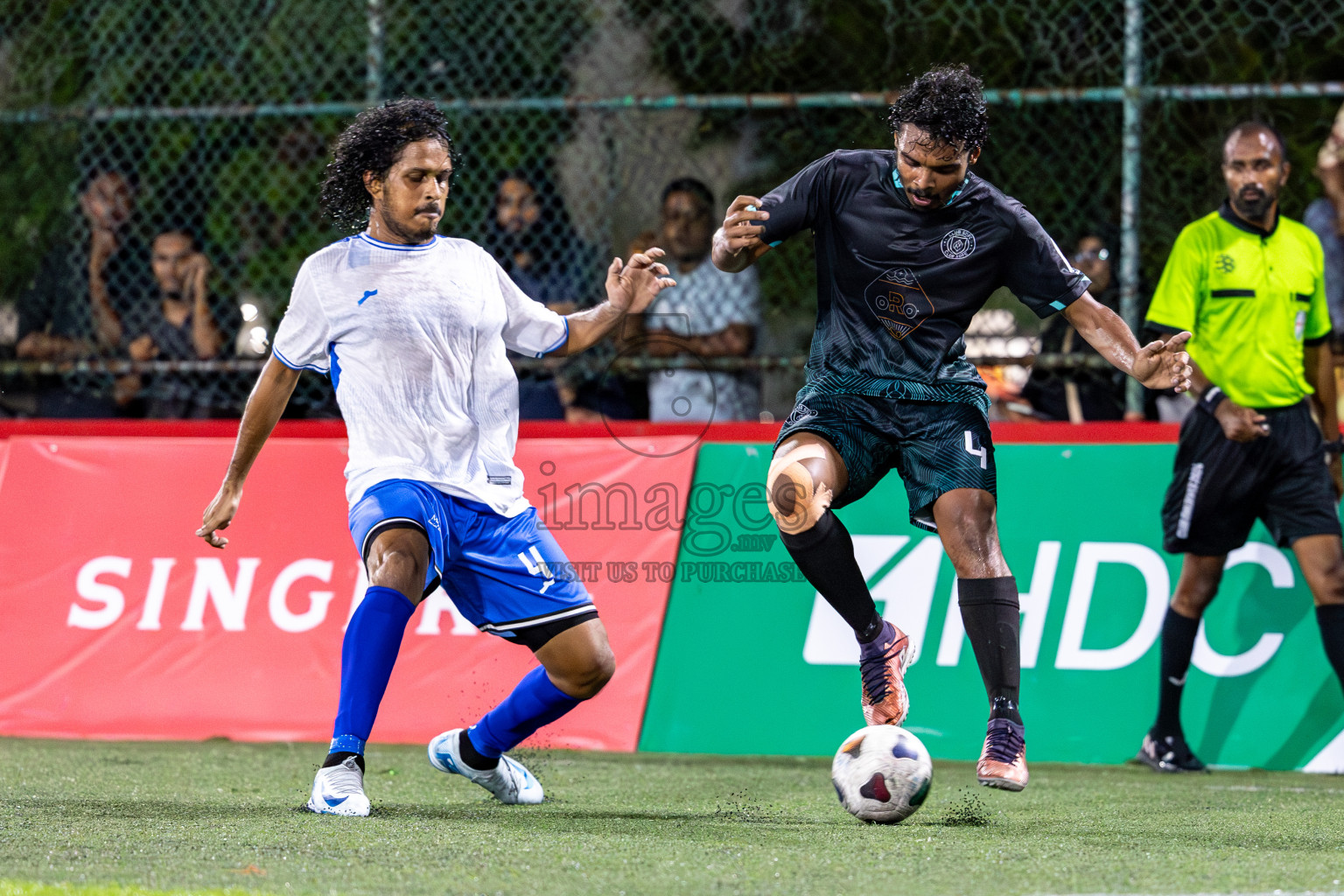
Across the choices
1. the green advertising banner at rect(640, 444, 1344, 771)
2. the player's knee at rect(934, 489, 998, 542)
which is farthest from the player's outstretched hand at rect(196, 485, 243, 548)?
the green advertising banner at rect(640, 444, 1344, 771)

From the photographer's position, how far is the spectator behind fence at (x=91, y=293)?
26.1 feet

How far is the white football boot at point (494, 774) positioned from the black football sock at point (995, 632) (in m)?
1.51

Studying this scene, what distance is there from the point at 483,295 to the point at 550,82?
11.3 feet

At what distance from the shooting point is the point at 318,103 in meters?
7.95

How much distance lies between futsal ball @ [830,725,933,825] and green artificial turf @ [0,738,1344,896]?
0.07 meters

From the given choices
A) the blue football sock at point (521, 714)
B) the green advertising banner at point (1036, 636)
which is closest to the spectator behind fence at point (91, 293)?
the green advertising banner at point (1036, 636)

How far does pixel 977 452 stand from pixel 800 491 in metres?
0.55

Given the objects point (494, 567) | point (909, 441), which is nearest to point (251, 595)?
point (494, 567)

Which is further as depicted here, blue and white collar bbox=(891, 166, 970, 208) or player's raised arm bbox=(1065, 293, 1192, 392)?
blue and white collar bbox=(891, 166, 970, 208)

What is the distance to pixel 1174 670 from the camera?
20.0ft

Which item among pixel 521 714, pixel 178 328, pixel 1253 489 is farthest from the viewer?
pixel 178 328

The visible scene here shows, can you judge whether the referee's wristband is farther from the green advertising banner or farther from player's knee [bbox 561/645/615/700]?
player's knee [bbox 561/645/615/700]

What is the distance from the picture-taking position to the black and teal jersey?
4559 mm

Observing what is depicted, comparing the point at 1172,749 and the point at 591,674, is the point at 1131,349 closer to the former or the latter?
the point at 591,674
